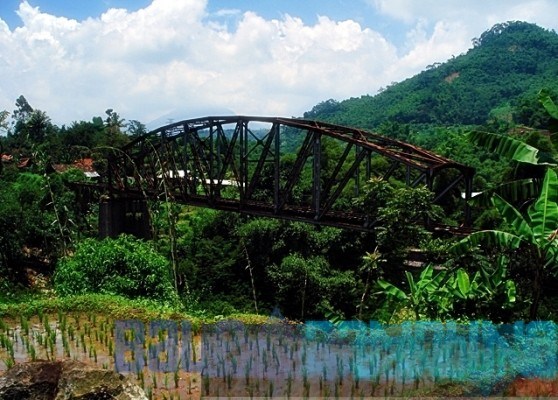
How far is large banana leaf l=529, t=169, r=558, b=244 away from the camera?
9709 millimetres

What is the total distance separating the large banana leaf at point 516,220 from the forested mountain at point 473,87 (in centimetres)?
10047

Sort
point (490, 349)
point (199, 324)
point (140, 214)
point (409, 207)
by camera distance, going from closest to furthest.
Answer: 1. point (490, 349)
2. point (199, 324)
3. point (409, 207)
4. point (140, 214)

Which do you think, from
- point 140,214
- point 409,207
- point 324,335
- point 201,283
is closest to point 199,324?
point 324,335

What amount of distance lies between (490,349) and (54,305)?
306 inches

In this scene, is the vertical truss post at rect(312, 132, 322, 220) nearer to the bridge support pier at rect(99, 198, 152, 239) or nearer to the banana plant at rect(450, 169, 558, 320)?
the bridge support pier at rect(99, 198, 152, 239)

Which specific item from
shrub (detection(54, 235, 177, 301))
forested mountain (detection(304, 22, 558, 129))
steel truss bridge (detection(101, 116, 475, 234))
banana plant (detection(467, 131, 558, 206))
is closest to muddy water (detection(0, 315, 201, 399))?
shrub (detection(54, 235, 177, 301))

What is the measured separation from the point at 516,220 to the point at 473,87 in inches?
5260

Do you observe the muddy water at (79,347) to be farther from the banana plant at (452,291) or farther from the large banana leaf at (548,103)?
the large banana leaf at (548,103)

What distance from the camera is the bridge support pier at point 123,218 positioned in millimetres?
33000

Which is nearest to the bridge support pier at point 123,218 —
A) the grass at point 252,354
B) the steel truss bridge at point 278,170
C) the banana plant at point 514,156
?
the steel truss bridge at point 278,170

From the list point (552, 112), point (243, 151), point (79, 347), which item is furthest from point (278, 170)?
point (79, 347)

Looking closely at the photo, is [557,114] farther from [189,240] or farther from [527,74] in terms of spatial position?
[527,74]

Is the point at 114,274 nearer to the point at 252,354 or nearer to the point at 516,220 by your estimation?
the point at 252,354

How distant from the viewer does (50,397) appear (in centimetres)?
609
